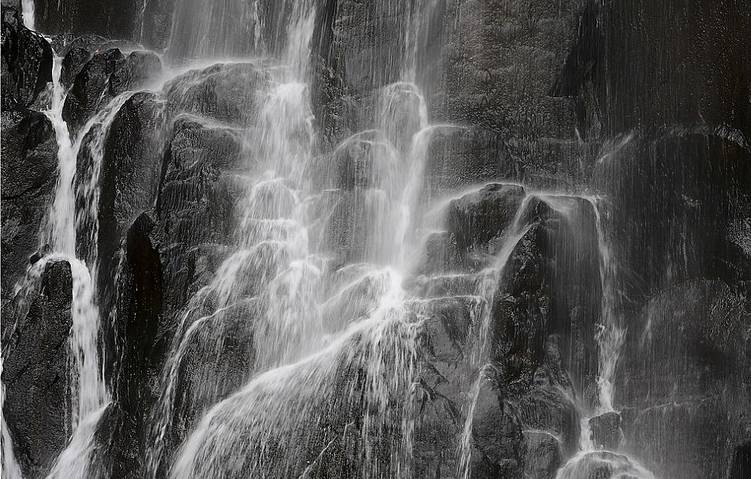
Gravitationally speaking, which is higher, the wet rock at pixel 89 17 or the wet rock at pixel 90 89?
the wet rock at pixel 89 17

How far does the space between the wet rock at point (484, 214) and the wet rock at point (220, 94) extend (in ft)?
12.3

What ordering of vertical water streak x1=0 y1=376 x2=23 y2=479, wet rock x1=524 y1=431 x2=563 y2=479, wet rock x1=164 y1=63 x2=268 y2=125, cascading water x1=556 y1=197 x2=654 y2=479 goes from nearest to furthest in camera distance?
wet rock x1=524 y1=431 x2=563 y2=479 → cascading water x1=556 y1=197 x2=654 y2=479 → vertical water streak x1=0 y1=376 x2=23 y2=479 → wet rock x1=164 y1=63 x2=268 y2=125

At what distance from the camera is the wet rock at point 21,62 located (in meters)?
12.4

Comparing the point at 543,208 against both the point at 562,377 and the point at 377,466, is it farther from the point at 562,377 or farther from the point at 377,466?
the point at 377,466

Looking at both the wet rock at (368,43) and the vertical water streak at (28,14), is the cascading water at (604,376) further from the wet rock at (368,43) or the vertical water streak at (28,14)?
the vertical water streak at (28,14)

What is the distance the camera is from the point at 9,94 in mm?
12258

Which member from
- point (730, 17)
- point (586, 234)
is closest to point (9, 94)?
point (586, 234)

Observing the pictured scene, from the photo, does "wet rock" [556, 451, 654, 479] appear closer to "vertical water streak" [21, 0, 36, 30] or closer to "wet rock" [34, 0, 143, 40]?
"wet rock" [34, 0, 143, 40]

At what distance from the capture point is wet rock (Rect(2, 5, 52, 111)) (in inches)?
487

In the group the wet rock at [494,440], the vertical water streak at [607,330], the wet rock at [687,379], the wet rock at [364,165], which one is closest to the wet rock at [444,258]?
the wet rock at [364,165]

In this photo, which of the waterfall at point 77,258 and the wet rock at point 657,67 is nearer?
the waterfall at point 77,258

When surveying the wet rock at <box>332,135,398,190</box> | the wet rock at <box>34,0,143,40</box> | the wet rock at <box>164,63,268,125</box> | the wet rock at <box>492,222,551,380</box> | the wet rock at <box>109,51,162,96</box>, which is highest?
the wet rock at <box>34,0,143,40</box>

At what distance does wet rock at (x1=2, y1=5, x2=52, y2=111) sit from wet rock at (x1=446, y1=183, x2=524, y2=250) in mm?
7208

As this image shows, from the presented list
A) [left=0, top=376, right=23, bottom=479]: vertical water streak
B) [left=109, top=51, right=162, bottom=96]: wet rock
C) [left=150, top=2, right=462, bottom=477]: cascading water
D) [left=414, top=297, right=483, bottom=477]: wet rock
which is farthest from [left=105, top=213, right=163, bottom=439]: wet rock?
[left=414, top=297, right=483, bottom=477]: wet rock
